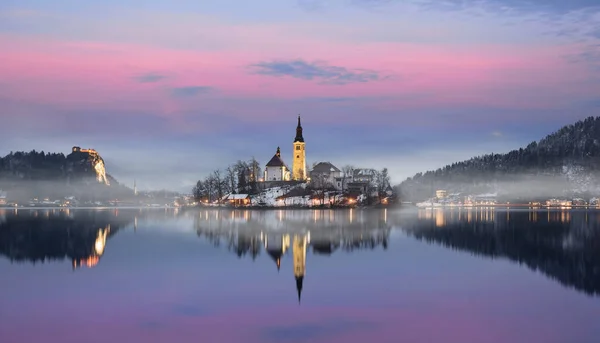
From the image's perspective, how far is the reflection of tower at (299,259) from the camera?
36156mm

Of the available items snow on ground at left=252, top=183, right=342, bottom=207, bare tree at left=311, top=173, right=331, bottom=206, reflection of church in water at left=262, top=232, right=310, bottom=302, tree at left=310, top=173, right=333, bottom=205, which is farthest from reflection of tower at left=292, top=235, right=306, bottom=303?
tree at left=310, top=173, right=333, bottom=205

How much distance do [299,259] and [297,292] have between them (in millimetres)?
13877

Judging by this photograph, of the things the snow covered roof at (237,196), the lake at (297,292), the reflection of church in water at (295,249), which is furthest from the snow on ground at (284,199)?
the lake at (297,292)

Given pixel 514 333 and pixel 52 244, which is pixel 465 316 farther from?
pixel 52 244

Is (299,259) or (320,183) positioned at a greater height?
(320,183)

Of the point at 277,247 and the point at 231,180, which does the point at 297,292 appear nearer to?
the point at 277,247

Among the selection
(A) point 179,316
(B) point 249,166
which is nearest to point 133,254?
(A) point 179,316

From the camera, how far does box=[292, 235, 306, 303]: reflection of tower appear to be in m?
36.2

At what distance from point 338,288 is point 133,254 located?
71.2 feet

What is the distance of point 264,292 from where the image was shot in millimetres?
32562

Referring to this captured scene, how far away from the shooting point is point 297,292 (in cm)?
3250

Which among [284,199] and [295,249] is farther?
[284,199]

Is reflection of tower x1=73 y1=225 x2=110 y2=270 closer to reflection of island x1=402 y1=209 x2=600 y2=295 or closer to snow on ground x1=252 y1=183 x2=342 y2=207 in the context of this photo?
reflection of island x1=402 y1=209 x2=600 y2=295

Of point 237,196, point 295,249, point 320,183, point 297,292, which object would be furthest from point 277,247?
point 320,183
